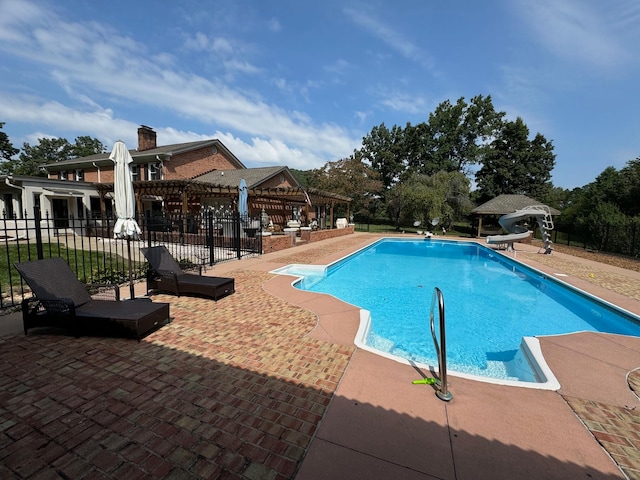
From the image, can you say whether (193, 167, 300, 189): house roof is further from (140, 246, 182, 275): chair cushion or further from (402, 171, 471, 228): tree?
(140, 246, 182, 275): chair cushion

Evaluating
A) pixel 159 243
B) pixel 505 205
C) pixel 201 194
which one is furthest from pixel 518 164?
pixel 159 243

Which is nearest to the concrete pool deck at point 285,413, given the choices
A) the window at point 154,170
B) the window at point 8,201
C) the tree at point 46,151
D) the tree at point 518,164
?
the window at point 154,170

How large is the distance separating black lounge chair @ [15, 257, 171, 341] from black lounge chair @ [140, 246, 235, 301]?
173 cm

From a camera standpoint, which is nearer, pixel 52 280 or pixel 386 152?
pixel 52 280

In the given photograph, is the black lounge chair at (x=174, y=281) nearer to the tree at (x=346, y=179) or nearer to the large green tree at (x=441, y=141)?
the tree at (x=346, y=179)

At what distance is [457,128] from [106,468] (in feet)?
165

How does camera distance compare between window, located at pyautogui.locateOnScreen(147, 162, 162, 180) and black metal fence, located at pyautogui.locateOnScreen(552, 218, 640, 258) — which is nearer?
black metal fence, located at pyautogui.locateOnScreen(552, 218, 640, 258)

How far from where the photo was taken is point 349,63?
676 inches

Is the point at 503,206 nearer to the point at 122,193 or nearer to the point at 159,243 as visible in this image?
the point at 159,243

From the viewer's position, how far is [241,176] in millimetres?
23547

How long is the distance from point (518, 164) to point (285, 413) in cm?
4732

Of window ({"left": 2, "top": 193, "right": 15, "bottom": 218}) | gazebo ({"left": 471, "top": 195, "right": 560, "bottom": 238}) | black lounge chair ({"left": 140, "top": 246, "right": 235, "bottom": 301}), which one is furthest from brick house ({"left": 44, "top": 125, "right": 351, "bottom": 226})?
gazebo ({"left": 471, "top": 195, "right": 560, "bottom": 238})

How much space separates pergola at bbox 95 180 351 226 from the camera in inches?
663

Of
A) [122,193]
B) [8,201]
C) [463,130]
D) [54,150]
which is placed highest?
[463,130]
